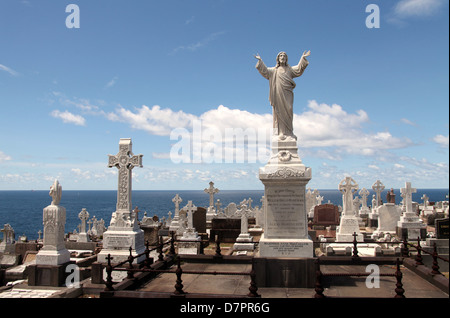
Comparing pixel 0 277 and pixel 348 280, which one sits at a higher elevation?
pixel 348 280

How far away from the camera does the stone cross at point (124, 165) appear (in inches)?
525

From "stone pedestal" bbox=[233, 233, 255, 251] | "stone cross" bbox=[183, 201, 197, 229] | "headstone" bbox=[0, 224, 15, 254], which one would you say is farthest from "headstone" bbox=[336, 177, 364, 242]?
"headstone" bbox=[0, 224, 15, 254]

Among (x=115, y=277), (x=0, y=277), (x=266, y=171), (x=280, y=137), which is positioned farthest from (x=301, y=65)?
(x=0, y=277)

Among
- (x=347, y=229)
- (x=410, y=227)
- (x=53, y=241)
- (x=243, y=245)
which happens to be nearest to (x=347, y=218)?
(x=347, y=229)

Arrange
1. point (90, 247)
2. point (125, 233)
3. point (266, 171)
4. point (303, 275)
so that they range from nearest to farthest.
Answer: point (303, 275), point (266, 171), point (125, 233), point (90, 247)

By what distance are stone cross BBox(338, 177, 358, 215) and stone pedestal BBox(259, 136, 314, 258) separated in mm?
10963

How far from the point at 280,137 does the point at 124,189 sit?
6888 mm

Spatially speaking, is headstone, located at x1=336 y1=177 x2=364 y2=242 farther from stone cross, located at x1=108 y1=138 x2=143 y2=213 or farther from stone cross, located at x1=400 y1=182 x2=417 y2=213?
stone cross, located at x1=108 y1=138 x2=143 y2=213

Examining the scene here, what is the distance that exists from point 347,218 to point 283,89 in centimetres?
1147

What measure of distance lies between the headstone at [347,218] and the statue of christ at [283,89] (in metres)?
10.7

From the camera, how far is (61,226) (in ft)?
38.0

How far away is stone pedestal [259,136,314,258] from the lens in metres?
8.56

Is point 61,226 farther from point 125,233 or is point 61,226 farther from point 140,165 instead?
point 140,165

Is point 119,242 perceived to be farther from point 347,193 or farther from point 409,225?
point 409,225
